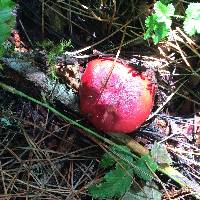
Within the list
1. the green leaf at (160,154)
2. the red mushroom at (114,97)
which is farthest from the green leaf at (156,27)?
the green leaf at (160,154)

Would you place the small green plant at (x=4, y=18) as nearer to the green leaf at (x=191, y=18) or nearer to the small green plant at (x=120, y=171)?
the small green plant at (x=120, y=171)

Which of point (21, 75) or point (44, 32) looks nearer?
point (21, 75)

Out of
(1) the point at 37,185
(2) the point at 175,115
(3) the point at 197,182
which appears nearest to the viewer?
(1) the point at 37,185

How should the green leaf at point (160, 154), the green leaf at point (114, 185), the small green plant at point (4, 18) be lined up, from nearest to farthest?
the small green plant at point (4, 18)
the green leaf at point (114, 185)
the green leaf at point (160, 154)

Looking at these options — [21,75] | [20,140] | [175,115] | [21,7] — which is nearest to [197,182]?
[175,115]

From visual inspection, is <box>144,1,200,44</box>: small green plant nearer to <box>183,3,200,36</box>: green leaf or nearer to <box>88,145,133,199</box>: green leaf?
<box>183,3,200,36</box>: green leaf

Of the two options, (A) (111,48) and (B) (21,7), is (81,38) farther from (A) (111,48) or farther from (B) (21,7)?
(B) (21,7)

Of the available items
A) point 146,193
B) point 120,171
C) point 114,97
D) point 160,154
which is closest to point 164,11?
point 114,97
